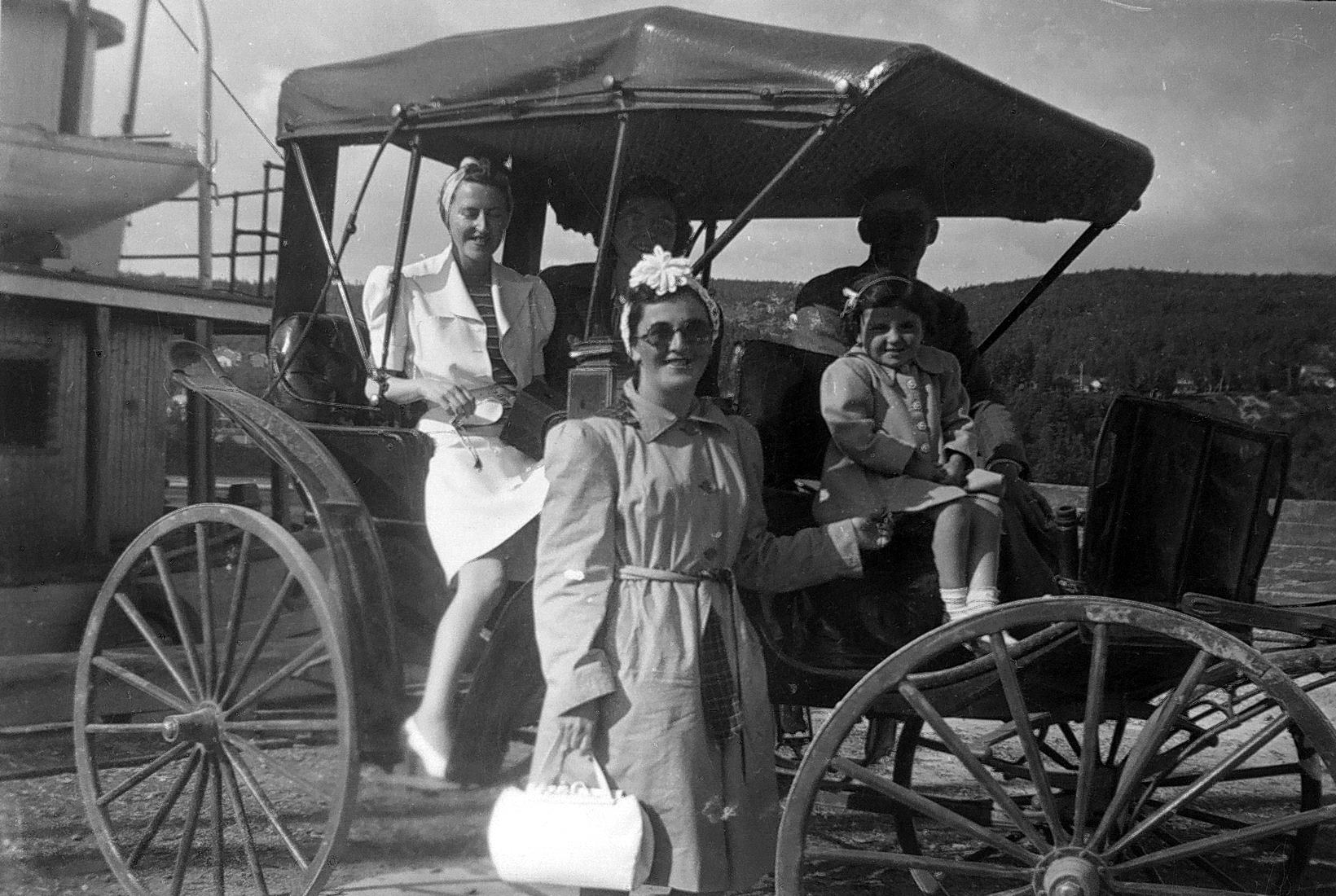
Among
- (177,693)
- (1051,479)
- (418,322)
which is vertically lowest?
(177,693)

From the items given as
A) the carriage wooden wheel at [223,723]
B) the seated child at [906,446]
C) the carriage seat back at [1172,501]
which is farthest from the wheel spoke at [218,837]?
the carriage seat back at [1172,501]

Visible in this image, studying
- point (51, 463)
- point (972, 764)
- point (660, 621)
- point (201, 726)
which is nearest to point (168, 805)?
point (201, 726)

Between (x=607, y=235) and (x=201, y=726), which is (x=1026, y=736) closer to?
(x=607, y=235)

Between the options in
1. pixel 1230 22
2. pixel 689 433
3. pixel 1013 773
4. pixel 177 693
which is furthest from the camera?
pixel 177 693

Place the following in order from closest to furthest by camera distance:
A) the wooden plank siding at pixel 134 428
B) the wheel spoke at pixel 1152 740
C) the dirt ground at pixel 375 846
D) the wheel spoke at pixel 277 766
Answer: the wheel spoke at pixel 1152 740, the wheel spoke at pixel 277 766, the dirt ground at pixel 375 846, the wooden plank siding at pixel 134 428

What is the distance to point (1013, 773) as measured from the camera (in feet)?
11.2

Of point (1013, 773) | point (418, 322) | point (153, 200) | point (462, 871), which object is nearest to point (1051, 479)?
point (1013, 773)

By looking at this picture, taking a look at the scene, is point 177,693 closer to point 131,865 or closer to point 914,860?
point 131,865

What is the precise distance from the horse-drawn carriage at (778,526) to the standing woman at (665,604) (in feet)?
0.70

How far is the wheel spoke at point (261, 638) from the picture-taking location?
309 centimetres

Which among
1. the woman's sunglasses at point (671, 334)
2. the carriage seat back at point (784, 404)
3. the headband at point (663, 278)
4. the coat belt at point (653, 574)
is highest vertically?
the headband at point (663, 278)

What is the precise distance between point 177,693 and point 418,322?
2.34 meters

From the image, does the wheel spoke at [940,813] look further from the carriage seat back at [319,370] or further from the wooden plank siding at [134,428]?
the wooden plank siding at [134,428]

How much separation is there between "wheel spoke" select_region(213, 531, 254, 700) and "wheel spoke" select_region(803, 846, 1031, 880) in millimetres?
1738
